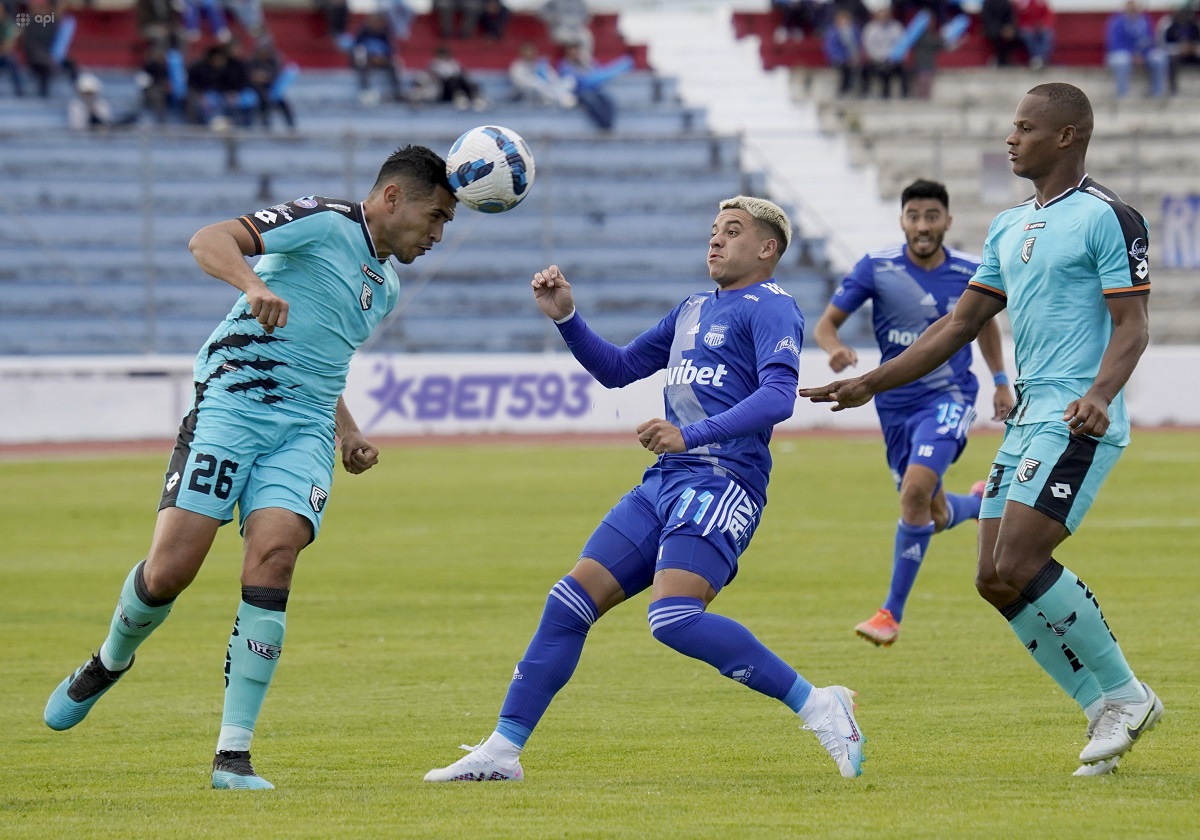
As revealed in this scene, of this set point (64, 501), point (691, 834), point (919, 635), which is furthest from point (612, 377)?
point (64, 501)

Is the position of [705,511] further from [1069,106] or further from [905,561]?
[905,561]

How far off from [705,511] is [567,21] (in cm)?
Result: 2868

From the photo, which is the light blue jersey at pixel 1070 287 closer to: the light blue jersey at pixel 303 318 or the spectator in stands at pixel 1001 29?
the light blue jersey at pixel 303 318

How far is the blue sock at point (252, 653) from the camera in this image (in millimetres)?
6324

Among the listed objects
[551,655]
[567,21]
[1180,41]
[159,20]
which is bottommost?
[1180,41]

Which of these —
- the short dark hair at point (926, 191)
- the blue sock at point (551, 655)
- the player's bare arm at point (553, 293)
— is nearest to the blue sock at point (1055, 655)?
the blue sock at point (551, 655)

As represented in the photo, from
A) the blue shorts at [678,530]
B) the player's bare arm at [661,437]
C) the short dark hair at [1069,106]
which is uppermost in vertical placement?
the short dark hair at [1069,106]

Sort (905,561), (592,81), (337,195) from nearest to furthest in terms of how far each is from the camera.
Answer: (905,561)
(337,195)
(592,81)

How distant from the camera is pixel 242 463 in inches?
261

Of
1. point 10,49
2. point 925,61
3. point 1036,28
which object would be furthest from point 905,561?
point 1036,28

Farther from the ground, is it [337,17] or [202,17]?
[202,17]

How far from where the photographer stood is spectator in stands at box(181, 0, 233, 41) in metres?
30.7

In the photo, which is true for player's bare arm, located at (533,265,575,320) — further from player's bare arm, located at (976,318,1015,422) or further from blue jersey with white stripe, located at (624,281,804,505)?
player's bare arm, located at (976,318,1015,422)

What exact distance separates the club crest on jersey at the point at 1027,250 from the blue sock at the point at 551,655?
206 centimetres
